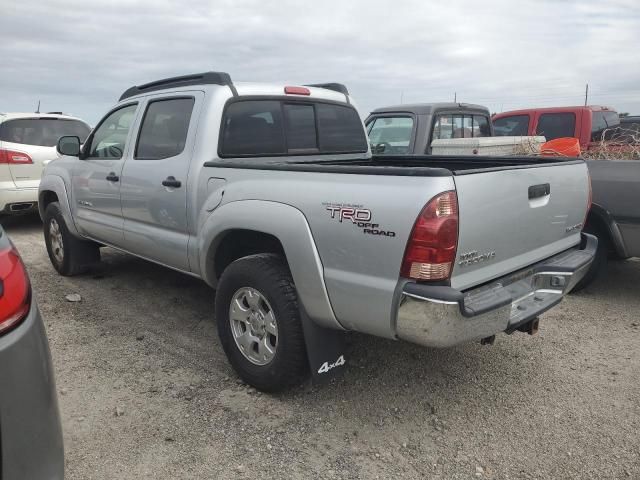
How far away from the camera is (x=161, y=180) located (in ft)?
12.8

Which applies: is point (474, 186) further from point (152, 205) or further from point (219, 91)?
point (152, 205)

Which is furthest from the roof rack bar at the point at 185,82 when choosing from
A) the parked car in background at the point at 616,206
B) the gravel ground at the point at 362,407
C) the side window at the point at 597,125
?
the side window at the point at 597,125

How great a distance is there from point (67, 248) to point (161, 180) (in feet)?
7.18

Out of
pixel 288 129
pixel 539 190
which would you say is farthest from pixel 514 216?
pixel 288 129

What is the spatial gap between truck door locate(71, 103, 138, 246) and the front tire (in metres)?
1.69

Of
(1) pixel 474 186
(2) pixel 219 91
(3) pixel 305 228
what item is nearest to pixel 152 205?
(2) pixel 219 91

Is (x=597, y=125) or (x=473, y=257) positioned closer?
(x=473, y=257)

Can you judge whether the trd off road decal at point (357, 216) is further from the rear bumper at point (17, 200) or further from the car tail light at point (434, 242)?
the rear bumper at point (17, 200)

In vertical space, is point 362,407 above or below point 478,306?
below

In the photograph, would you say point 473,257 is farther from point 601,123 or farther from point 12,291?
point 601,123

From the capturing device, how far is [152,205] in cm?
404

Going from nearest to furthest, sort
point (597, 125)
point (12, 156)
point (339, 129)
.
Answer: point (339, 129)
point (12, 156)
point (597, 125)

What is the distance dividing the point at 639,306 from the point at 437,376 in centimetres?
243

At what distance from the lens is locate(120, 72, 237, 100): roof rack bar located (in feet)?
12.3
